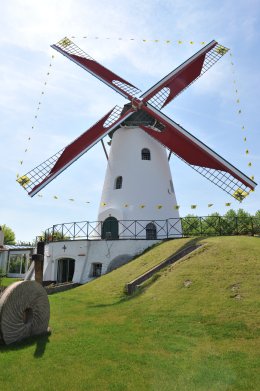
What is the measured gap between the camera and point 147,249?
886 inches

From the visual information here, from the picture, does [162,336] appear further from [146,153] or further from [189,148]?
[146,153]

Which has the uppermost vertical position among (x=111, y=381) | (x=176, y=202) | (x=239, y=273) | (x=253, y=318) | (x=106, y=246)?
(x=176, y=202)

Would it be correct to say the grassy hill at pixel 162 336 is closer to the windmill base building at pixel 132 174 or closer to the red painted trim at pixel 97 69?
the windmill base building at pixel 132 174

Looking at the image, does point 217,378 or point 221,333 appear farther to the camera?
Answer: point 221,333

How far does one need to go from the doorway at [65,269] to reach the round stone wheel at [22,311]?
14409 mm

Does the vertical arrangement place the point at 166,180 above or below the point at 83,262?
above

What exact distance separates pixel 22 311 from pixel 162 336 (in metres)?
4.10

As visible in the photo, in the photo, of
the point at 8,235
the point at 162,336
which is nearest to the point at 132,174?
the point at 162,336

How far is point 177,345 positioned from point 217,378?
2.07 metres

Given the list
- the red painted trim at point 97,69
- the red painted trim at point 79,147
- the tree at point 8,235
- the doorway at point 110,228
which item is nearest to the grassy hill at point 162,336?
the doorway at point 110,228

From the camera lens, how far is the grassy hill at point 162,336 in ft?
24.7

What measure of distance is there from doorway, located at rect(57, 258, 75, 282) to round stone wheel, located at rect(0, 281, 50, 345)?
1441cm

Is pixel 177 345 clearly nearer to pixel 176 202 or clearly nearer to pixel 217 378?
pixel 217 378

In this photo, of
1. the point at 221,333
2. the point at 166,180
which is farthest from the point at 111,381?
the point at 166,180
